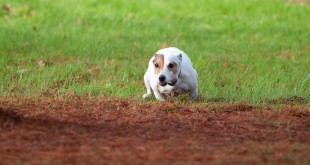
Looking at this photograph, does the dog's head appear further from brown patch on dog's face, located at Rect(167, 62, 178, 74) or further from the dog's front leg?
the dog's front leg

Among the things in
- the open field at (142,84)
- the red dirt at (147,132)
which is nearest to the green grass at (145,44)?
the open field at (142,84)

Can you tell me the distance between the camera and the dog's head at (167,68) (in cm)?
844

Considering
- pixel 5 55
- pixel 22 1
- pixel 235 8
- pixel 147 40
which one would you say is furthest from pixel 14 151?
pixel 235 8

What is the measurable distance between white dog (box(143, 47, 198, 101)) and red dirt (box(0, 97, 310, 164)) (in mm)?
382

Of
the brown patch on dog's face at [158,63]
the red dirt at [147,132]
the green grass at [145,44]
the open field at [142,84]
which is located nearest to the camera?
the red dirt at [147,132]

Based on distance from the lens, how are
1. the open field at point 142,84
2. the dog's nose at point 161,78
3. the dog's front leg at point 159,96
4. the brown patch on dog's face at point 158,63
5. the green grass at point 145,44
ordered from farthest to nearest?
the green grass at point 145,44, the dog's front leg at point 159,96, the brown patch on dog's face at point 158,63, the dog's nose at point 161,78, the open field at point 142,84

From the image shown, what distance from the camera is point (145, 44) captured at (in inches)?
530

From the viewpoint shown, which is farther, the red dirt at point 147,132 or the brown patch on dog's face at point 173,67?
the brown patch on dog's face at point 173,67

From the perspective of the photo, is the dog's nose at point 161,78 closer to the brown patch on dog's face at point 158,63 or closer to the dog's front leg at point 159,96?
the brown patch on dog's face at point 158,63

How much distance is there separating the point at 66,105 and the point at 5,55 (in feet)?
13.3

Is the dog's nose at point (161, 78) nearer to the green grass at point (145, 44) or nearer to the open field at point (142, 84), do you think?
the open field at point (142, 84)

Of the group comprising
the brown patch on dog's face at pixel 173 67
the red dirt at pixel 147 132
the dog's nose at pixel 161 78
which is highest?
the brown patch on dog's face at pixel 173 67

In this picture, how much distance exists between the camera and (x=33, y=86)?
9.69 m

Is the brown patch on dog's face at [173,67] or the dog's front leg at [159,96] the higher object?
the brown patch on dog's face at [173,67]
